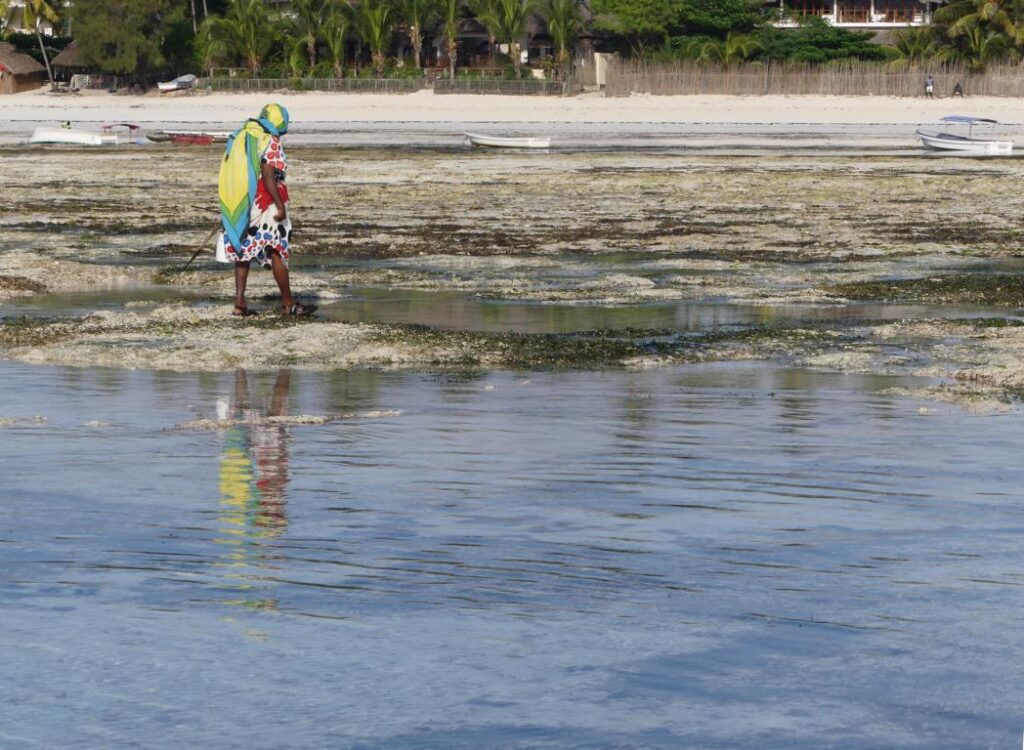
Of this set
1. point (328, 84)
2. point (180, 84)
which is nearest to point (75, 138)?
point (328, 84)

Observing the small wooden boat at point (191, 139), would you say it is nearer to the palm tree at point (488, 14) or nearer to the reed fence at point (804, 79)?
the reed fence at point (804, 79)

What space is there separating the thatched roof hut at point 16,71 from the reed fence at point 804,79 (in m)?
35.7

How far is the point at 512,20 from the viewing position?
89.0m

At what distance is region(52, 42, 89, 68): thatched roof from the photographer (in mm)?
97875

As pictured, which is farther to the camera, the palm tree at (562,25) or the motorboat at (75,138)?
the palm tree at (562,25)

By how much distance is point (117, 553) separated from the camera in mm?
7027

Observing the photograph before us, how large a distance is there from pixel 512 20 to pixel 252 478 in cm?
8242

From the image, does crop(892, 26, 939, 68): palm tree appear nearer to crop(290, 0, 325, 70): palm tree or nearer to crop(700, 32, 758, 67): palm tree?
crop(700, 32, 758, 67): palm tree

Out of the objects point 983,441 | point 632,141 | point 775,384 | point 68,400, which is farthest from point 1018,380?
point 632,141

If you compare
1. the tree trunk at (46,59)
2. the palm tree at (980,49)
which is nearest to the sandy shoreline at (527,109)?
the palm tree at (980,49)

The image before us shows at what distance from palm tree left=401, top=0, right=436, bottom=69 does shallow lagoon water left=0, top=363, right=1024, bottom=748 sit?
8269cm

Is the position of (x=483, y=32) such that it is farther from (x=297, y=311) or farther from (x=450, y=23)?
(x=297, y=311)

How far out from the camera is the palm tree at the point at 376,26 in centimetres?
9056

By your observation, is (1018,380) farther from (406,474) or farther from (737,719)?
(737,719)
